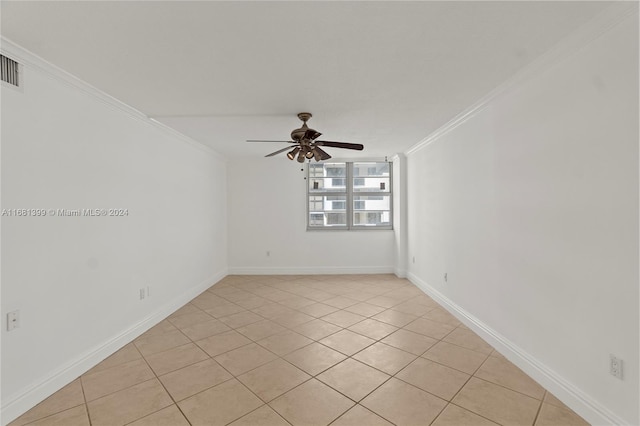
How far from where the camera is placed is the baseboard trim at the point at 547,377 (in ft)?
5.70

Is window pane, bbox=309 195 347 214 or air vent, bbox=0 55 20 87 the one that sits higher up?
air vent, bbox=0 55 20 87

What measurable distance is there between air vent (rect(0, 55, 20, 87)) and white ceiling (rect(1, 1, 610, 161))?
0.54 feet

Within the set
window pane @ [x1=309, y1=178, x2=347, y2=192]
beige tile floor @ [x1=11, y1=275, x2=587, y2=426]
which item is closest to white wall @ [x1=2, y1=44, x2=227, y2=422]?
beige tile floor @ [x1=11, y1=275, x2=587, y2=426]

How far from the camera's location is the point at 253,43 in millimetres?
1876

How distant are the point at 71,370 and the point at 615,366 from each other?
12.0ft

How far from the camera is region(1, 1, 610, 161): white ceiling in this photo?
157 cm

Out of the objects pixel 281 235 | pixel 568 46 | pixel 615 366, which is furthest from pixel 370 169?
pixel 615 366

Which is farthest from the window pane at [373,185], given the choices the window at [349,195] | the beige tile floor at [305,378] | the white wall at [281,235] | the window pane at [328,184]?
the beige tile floor at [305,378]

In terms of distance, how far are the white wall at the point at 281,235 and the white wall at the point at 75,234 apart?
211 centimetres

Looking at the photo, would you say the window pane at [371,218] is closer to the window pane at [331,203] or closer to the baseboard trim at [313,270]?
the window pane at [331,203]

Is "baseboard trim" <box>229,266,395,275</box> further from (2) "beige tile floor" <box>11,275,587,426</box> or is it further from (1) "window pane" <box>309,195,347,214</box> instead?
(2) "beige tile floor" <box>11,275,587,426</box>

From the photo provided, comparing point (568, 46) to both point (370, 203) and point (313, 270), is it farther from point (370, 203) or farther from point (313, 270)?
point (313, 270)

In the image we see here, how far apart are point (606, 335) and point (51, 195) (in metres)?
3.78

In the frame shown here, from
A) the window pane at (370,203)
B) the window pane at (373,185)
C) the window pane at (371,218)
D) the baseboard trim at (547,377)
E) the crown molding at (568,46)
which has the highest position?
the crown molding at (568,46)
